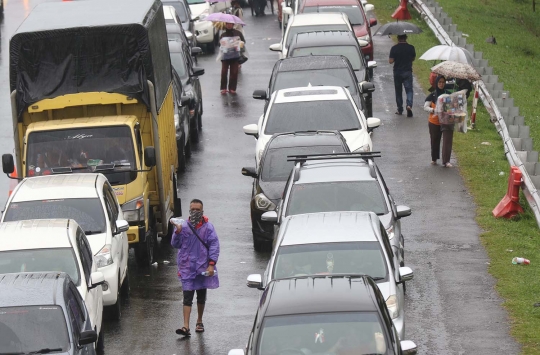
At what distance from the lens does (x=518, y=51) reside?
3919 centimetres

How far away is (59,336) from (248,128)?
1065cm

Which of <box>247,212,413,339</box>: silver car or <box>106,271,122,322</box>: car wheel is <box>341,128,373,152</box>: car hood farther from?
<box>247,212,413,339</box>: silver car

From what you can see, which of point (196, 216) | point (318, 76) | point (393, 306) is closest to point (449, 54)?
point (318, 76)

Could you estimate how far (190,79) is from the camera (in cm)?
2662

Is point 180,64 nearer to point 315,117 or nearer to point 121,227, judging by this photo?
point 315,117

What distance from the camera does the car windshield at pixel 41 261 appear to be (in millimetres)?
13633

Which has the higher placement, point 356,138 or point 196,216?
point 196,216

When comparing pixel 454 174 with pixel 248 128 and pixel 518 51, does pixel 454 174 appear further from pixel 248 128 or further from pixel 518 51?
pixel 518 51

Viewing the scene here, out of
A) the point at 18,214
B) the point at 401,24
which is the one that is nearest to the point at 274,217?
the point at 18,214

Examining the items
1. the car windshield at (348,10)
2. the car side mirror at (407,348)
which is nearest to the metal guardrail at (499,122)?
the car windshield at (348,10)

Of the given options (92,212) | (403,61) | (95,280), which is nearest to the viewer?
(95,280)

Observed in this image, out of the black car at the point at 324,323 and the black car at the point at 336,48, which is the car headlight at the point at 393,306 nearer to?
the black car at the point at 324,323

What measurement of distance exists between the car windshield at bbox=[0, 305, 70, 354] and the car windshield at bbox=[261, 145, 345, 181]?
7.60 metres

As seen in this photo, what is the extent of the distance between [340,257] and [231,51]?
17661 mm
